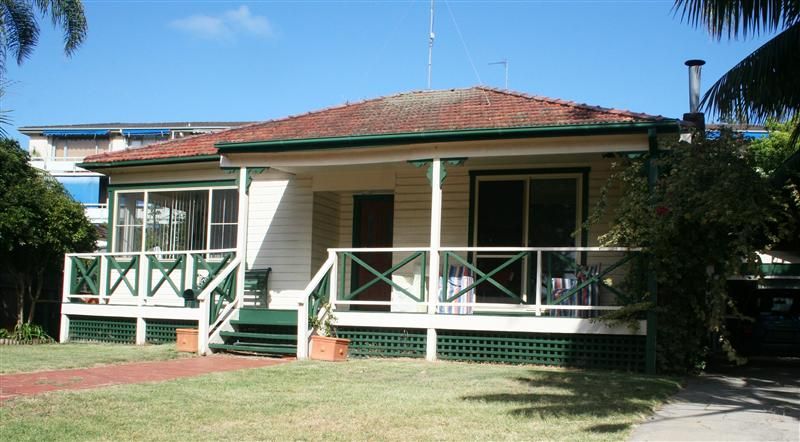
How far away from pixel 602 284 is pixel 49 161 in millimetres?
49691

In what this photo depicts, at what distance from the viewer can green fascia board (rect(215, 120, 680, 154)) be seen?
37.1 feet

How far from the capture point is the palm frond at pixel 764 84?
11.5m

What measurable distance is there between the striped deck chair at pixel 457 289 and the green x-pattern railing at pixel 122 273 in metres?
5.82

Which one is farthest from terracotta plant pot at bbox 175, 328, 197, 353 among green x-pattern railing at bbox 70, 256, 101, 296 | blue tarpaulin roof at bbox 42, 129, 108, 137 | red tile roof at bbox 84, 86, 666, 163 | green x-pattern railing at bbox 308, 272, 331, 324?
blue tarpaulin roof at bbox 42, 129, 108, 137

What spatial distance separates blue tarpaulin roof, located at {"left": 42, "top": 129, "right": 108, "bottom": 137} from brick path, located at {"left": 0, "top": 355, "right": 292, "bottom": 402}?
1764 inches

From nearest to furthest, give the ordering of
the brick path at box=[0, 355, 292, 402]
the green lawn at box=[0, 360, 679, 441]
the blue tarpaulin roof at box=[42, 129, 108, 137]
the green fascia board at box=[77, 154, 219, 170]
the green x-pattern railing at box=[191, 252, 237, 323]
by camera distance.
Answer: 1. the green lawn at box=[0, 360, 679, 441]
2. the brick path at box=[0, 355, 292, 402]
3. the green x-pattern railing at box=[191, 252, 237, 323]
4. the green fascia board at box=[77, 154, 219, 170]
5. the blue tarpaulin roof at box=[42, 129, 108, 137]

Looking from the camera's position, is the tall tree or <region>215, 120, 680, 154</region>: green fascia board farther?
the tall tree

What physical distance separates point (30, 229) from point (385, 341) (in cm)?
814

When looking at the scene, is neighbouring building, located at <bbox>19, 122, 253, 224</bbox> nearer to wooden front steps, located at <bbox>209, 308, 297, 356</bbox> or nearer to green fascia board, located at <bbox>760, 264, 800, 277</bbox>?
green fascia board, located at <bbox>760, 264, 800, 277</bbox>

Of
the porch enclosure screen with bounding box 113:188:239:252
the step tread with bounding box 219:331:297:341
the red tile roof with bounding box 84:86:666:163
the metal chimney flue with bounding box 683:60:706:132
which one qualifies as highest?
the metal chimney flue with bounding box 683:60:706:132

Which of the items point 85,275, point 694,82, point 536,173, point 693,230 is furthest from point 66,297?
point 694,82

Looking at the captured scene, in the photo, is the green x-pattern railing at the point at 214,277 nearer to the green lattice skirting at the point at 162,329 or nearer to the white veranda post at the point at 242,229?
the white veranda post at the point at 242,229

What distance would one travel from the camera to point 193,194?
16.1 meters

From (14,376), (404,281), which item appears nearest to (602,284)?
(404,281)
